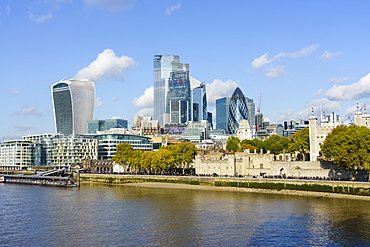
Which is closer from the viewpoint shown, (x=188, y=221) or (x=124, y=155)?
(x=188, y=221)

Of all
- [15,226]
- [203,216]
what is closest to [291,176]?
[203,216]

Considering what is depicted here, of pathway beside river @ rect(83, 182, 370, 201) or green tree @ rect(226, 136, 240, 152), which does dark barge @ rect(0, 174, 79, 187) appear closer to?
pathway beside river @ rect(83, 182, 370, 201)

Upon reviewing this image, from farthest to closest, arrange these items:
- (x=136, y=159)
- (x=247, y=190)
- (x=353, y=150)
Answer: (x=136, y=159) → (x=247, y=190) → (x=353, y=150)

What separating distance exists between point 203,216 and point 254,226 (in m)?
9.78

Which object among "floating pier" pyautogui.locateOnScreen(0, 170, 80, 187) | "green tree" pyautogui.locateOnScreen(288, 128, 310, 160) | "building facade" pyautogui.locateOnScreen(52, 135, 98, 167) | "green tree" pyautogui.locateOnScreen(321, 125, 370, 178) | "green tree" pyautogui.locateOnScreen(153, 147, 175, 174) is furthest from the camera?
"building facade" pyautogui.locateOnScreen(52, 135, 98, 167)

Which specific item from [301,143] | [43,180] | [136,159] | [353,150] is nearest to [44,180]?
[43,180]

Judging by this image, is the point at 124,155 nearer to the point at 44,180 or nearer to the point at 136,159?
the point at 136,159

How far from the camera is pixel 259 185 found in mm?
95125

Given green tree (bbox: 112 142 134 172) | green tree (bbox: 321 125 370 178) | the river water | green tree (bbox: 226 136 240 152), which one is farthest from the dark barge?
green tree (bbox: 321 125 370 178)

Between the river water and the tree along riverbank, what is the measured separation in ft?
14.4

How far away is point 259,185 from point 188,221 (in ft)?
129

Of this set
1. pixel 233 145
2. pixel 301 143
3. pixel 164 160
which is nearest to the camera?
pixel 301 143

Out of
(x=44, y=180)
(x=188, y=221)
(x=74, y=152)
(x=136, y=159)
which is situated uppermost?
(x=74, y=152)

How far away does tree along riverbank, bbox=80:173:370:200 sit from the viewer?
80.6 m
